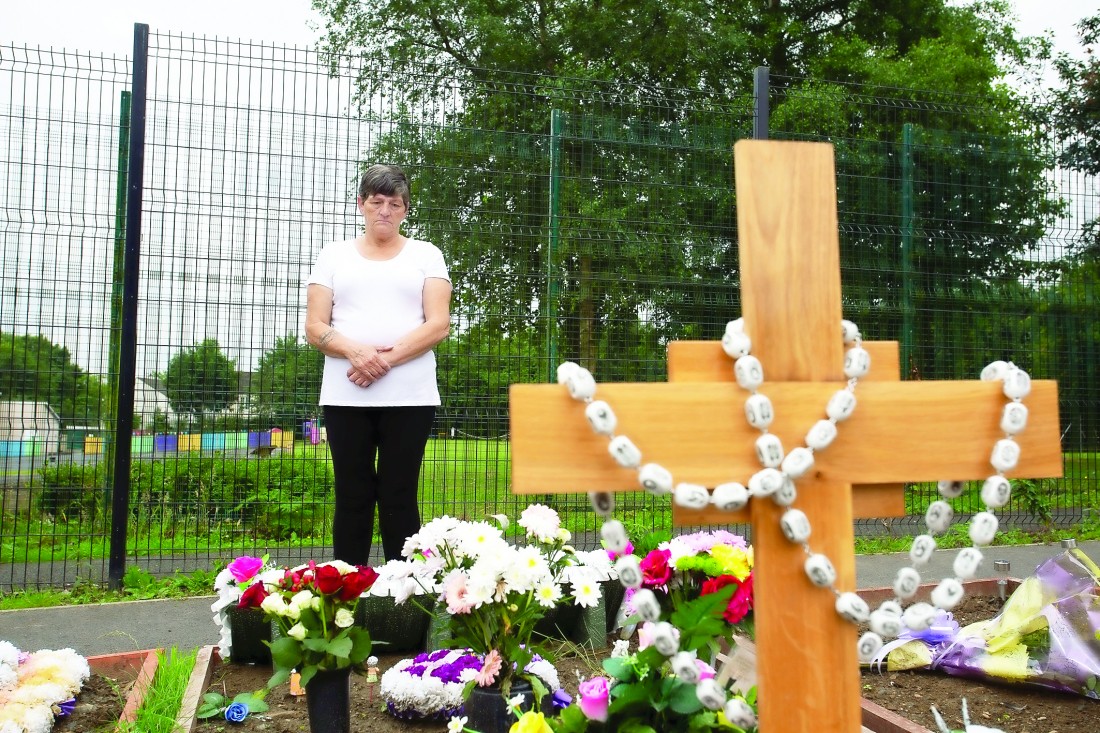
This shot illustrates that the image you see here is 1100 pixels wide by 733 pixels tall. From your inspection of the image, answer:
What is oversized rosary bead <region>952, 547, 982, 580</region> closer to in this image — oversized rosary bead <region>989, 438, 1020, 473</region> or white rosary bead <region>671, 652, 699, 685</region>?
oversized rosary bead <region>989, 438, 1020, 473</region>

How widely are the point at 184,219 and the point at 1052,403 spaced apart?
4.22 m

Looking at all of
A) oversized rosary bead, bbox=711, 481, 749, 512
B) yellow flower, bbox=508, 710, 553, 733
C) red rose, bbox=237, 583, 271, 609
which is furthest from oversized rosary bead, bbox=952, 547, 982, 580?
red rose, bbox=237, 583, 271, 609

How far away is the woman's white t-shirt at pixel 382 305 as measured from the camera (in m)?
3.16

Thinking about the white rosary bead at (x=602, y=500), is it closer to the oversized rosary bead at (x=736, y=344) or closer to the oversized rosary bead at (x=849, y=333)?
the oversized rosary bead at (x=736, y=344)

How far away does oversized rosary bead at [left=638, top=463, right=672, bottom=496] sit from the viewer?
1.19 metres

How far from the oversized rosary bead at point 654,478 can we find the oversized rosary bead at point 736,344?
22cm

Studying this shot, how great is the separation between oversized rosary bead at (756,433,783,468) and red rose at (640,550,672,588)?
3.22ft

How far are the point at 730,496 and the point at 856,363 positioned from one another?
0.30 m

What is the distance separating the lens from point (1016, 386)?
1.35 metres

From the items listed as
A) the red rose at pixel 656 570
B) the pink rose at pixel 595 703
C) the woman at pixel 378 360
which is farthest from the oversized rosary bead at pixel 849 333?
the woman at pixel 378 360

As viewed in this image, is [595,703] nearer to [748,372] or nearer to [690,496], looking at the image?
[690,496]

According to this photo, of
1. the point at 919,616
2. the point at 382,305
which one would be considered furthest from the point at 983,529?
the point at 382,305

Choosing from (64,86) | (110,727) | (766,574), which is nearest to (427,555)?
(110,727)

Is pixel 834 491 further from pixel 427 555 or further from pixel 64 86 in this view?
pixel 64 86
